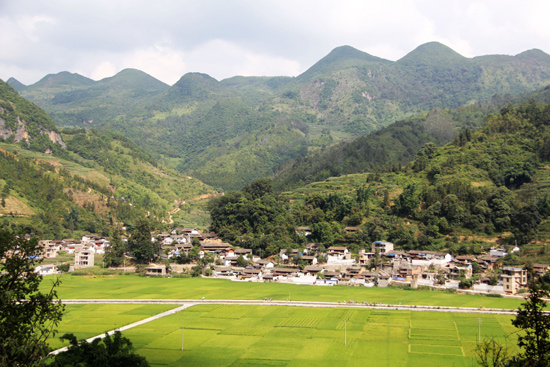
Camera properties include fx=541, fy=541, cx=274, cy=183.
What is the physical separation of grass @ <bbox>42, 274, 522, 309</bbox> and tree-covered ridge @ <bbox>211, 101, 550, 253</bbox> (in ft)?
48.6

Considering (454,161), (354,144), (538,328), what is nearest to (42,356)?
(538,328)

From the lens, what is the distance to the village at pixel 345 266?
2287 inches

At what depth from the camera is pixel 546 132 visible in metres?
92.8

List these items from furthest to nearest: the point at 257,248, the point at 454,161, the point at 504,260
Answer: the point at 454,161 → the point at 257,248 → the point at 504,260

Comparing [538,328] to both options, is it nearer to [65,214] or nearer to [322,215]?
[322,215]

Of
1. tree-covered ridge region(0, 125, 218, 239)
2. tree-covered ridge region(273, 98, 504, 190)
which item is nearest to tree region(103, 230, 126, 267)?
tree-covered ridge region(0, 125, 218, 239)

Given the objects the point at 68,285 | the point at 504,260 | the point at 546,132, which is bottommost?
the point at 68,285

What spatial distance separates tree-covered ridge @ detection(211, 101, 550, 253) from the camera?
239 feet

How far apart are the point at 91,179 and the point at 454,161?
275 ft

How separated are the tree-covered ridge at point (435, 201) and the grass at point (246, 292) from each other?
48.6 ft

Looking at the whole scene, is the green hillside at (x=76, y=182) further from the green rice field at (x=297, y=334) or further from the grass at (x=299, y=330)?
the green rice field at (x=297, y=334)

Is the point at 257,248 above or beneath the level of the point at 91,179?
beneath

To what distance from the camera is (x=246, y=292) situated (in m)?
58.0

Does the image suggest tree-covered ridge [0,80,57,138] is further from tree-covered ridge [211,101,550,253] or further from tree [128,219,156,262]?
tree [128,219,156,262]
